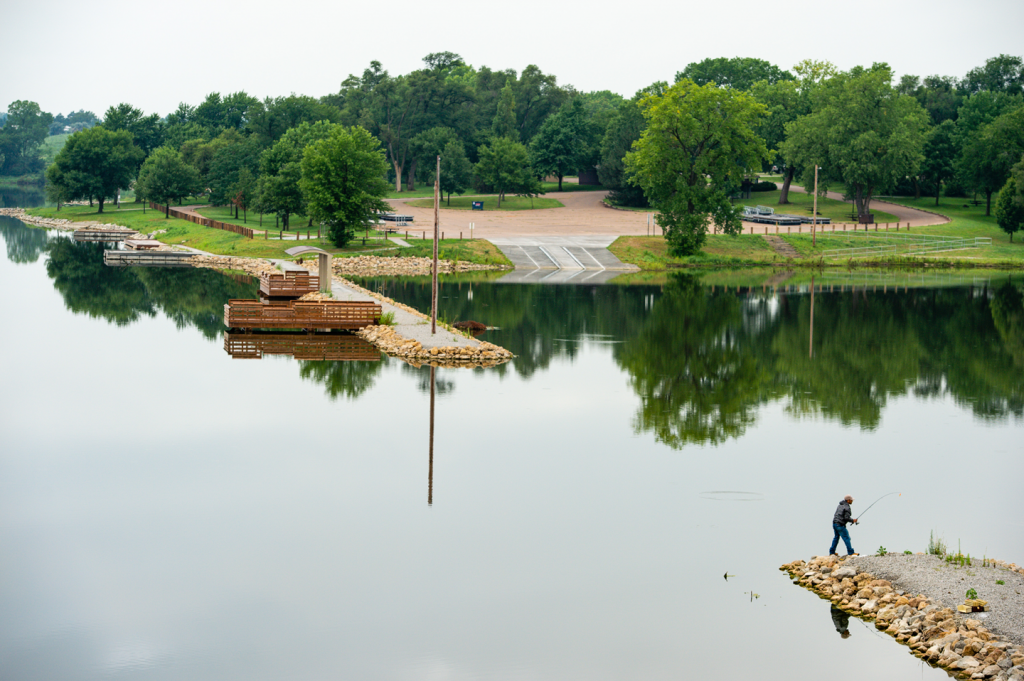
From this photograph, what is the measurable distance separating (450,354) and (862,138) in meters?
72.3

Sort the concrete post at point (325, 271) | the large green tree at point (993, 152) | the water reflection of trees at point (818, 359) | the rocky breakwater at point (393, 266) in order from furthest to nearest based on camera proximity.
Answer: the large green tree at point (993, 152), the rocky breakwater at point (393, 266), the concrete post at point (325, 271), the water reflection of trees at point (818, 359)

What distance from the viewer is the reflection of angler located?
→ 16.4 m

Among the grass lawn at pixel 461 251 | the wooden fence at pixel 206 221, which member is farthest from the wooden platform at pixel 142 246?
the grass lawn at pixel 461 251

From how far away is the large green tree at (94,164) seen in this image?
134 m

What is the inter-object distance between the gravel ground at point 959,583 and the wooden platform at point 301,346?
24.7 metres

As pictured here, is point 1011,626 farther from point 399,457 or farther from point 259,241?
point 259,241

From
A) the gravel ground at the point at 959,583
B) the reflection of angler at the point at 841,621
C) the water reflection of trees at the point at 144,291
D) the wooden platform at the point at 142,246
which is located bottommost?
the reflection of angler at the point at 841,621

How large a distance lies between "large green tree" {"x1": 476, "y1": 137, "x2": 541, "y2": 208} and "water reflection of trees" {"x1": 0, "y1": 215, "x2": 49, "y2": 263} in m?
50.3

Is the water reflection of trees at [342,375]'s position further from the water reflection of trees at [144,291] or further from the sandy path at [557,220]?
the sandy path at [557,220]

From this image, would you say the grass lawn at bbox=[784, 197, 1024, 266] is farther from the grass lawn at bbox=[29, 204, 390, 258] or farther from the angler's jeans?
the angler's jeans

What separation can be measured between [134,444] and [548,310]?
30.9m

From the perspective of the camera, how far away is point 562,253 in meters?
85.8

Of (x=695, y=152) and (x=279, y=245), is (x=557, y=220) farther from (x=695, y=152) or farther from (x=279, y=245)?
(x=279, y=245)

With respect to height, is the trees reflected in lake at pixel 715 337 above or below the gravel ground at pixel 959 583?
above
